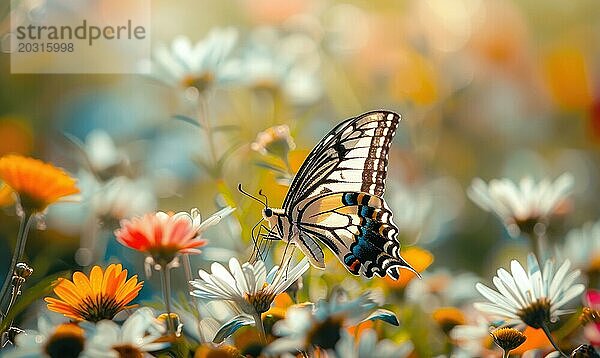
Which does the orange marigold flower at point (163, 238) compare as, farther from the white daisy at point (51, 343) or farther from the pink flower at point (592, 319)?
the pink flower at point (592, 319)

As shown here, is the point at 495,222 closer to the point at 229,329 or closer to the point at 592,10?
the point at 592,10

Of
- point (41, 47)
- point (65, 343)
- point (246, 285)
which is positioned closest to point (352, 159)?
point (246, 285)

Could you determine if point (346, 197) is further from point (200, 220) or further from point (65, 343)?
point (65, 343)

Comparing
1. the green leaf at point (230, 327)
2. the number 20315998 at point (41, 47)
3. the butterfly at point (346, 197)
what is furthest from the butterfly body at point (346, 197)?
the number 20315998 at point (41, 47)

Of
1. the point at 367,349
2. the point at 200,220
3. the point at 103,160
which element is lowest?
the point at 367,349

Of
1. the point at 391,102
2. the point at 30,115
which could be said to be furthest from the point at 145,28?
the point at 391,102

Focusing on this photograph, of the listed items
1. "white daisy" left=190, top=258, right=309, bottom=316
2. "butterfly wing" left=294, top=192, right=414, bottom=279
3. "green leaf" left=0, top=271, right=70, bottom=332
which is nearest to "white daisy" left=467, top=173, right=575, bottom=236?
"butterfly wing" left=294, top=192, right=414, bottom=279
